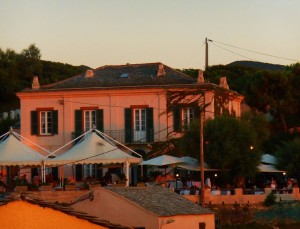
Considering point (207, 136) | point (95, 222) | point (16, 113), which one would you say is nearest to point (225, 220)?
point (207, 136)

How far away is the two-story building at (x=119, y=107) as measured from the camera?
205ft

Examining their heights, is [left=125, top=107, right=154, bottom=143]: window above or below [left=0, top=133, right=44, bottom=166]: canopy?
above

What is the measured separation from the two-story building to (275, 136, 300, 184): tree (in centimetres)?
598

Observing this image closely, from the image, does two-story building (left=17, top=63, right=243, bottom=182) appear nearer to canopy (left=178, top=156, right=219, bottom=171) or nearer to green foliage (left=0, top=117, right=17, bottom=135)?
canopy (left=178, top=156, right=219, bottom=171)

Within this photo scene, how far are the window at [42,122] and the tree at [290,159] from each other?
1404 cm

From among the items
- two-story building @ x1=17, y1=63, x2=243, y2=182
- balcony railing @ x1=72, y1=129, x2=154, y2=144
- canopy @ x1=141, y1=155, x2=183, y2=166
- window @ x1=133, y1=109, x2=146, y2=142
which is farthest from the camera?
window @ x1=133, y1=109, x2=146, y2=142

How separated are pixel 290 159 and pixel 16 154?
14034mm

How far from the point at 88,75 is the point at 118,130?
5216 mm

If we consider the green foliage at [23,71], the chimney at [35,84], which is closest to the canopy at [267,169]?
the chimney at [35,84]

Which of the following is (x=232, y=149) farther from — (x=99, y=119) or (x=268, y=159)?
(x=99, y=119)

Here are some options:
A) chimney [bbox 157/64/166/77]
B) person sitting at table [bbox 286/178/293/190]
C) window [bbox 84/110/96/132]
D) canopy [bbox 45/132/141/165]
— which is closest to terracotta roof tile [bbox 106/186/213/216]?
canopy [bbox 45/132/141/165]

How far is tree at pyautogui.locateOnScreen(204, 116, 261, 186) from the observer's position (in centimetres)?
5488

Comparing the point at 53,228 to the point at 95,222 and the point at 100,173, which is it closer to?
the point at 95,222

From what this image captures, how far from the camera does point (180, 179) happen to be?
5731 centimetres
